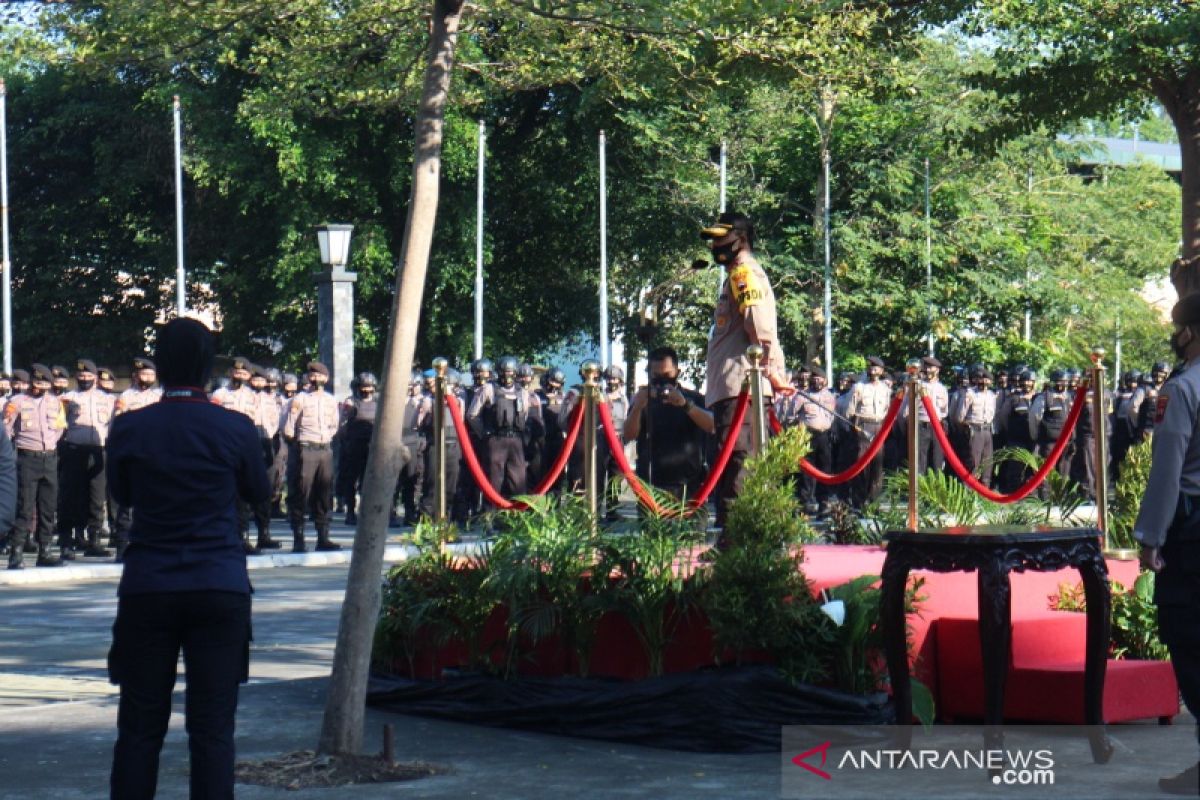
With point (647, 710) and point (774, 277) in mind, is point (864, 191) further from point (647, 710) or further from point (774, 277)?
point (647, 710)

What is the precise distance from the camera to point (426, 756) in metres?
8.09

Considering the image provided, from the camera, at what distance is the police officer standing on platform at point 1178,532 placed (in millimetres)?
7027

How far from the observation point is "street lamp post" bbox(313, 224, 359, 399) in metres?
23.3

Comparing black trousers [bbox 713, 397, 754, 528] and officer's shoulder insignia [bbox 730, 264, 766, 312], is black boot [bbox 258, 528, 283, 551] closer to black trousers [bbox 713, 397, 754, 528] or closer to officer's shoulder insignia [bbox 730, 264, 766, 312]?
black trousers [bbox 713, 397, 754, 528]

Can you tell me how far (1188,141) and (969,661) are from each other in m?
10.3

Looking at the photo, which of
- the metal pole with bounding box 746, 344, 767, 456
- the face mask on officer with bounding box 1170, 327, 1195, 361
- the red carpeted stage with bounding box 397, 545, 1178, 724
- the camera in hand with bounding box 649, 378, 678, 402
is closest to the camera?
the face mask on officer with bounding box 1170, 327, 1195, 361

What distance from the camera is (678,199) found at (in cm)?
4250

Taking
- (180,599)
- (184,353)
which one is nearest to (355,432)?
(184,353)

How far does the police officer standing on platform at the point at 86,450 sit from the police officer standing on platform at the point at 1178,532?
43.3 ft

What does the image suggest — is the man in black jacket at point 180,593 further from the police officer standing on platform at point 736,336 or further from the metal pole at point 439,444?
the metal pole at point 439,444

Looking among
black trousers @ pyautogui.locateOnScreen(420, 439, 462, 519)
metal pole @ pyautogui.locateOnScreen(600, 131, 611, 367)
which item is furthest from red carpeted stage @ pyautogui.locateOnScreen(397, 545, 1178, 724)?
metal pole @ pyautogui.locateOnScreen(600, 131, 611, 367)

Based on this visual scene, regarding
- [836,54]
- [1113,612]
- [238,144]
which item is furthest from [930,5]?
[238,144]

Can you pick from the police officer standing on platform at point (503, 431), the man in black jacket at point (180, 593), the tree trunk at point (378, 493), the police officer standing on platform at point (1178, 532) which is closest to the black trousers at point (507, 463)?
the police officer standing on platform at point (503, 431)

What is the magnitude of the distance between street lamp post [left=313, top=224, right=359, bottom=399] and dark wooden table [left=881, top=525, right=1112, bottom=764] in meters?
16.3
